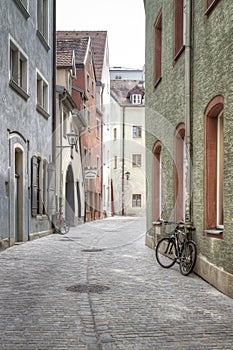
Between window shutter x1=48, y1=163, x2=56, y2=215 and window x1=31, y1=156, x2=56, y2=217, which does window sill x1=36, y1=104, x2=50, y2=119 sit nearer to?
window x1=31, y1=156, x2=56, y2=217

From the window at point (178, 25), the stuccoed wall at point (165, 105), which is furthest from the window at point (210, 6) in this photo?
the window at point (178, 25)

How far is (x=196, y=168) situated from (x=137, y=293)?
3.27 m

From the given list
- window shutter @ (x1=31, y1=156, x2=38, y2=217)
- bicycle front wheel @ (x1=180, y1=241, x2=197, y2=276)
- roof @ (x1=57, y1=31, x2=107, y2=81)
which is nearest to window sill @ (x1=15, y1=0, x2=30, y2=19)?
window shutter @ (x1=31, y1=156, x2=38, y2=217)

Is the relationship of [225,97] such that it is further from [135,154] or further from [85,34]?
[135,154]

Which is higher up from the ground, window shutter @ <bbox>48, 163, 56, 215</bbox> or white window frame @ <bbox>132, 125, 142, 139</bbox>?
white window frame @ <bbox>132, 125, 142, 139</bbox>

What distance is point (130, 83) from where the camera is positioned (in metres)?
58.1

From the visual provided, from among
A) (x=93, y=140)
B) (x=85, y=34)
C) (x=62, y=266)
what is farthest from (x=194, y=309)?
(x=85, y=34)

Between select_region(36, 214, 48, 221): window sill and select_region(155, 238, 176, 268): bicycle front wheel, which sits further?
select_region(36, 214, 48, 221): window sill

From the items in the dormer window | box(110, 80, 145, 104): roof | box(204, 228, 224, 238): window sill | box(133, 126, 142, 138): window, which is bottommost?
box(204, 228, 224, 238): window sill

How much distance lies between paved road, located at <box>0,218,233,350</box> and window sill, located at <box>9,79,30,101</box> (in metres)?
5.32

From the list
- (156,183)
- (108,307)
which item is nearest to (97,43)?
(156,183)

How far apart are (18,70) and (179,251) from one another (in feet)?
27.2

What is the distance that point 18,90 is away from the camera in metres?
15.3

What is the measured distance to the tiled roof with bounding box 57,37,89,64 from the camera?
33072 millimetres
